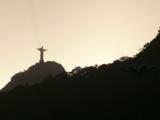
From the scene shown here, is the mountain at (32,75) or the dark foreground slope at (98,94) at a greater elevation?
the mountain at (32,75)

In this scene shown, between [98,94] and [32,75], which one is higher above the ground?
[32,75]

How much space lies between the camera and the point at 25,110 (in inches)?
2270

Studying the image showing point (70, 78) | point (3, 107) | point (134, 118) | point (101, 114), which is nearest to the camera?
point (134, 118)

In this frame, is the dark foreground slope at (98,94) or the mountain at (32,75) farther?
the mountain at (32,75)

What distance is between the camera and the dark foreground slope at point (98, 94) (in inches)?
1925

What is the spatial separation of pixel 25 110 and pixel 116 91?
15.9m

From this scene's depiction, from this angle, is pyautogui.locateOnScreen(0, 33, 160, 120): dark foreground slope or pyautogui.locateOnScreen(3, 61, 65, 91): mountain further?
pyautogui.locateOnScreen(3, 61, 65, 91): mountain

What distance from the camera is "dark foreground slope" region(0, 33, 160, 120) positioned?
4891 cm

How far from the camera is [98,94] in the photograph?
184 feet

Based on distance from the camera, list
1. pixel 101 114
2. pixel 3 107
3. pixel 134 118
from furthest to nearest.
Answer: pixel 3 107
pixel 101 114
pixel 134 118

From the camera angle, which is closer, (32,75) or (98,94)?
(98,94)

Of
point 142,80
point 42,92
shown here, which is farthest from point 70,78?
point 142,80

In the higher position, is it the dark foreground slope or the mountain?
the mountain

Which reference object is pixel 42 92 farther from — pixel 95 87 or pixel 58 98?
pixel 95 87
